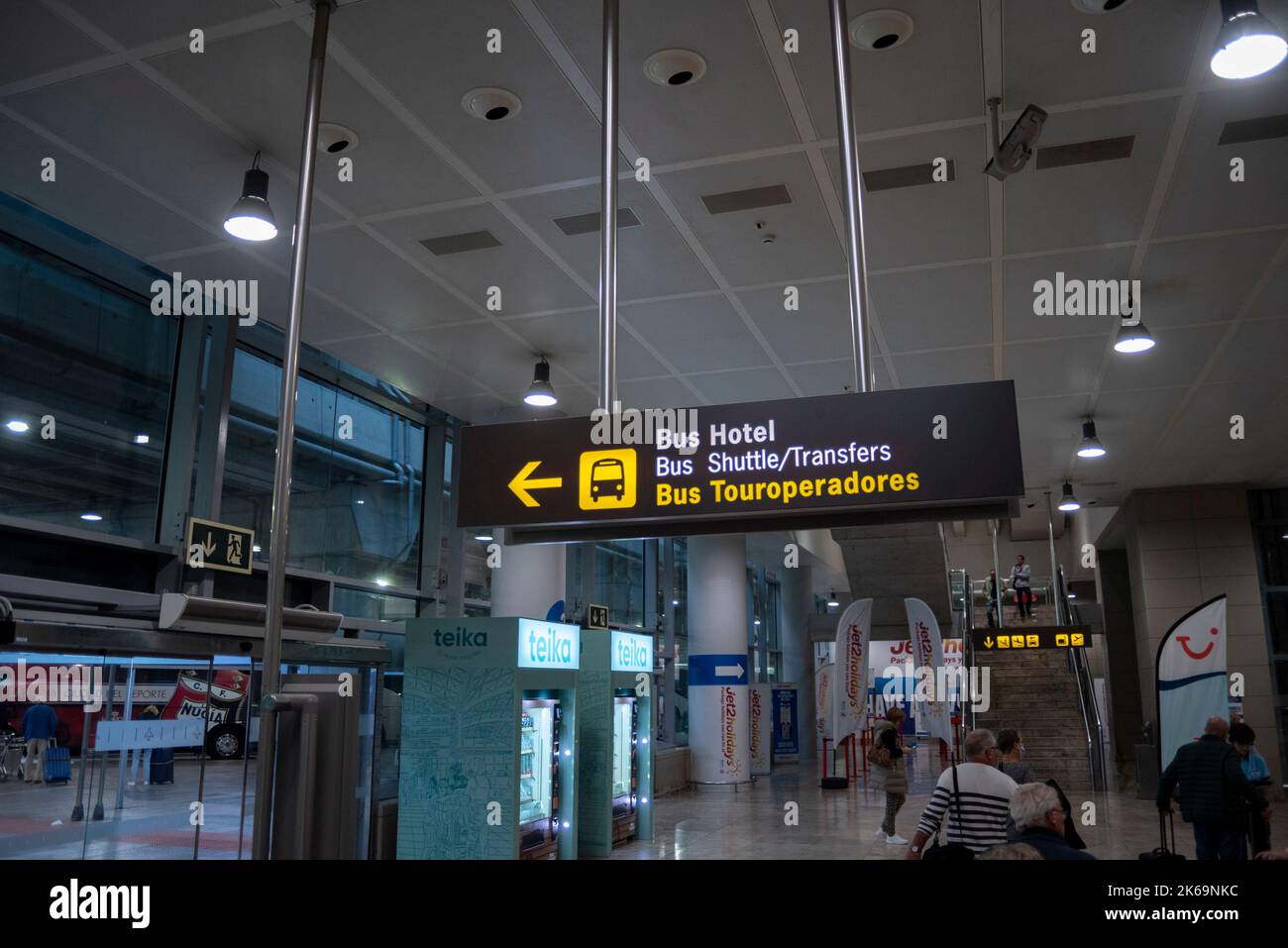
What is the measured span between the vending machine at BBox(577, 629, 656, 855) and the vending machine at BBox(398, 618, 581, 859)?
1.37 meters

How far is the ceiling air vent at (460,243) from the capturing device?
6.14 m

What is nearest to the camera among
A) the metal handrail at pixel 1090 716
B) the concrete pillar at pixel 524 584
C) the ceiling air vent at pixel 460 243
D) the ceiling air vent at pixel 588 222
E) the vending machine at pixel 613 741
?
the ceiling air vent at pixel 588 222

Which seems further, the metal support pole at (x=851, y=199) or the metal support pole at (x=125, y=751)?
the metal support pole at (x=125, y=751)

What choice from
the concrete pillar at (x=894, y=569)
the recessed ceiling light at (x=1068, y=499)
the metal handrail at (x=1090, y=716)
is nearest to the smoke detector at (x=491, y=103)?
the recessed ceiling light at (x=1068, y=499)

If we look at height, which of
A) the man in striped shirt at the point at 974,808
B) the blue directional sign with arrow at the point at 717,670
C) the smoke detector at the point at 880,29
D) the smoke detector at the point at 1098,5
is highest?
the smoke detector at the point at 880,29

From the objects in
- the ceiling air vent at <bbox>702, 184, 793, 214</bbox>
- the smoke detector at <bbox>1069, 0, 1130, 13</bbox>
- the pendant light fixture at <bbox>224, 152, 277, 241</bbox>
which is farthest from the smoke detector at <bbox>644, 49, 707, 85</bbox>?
the pendant light fixture at <bbox>224, 152, 277, 241</bbox>

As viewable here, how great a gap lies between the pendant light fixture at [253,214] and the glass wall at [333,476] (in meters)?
3.21

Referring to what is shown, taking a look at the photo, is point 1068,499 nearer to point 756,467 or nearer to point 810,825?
point 810,825

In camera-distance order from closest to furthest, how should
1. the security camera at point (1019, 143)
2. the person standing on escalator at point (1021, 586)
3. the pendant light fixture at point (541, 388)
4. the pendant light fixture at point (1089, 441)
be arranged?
the security camera at point (1019, 143) < the pendant light fixture at point (541, 388) < the pendant light fixture at point (1089, 441) < the person standing on escalator at point (1021, 586)

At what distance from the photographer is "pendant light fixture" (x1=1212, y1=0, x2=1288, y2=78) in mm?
3295

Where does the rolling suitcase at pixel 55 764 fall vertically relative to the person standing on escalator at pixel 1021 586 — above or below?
below

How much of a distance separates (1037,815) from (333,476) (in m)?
7.34

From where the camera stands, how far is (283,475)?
3.37m

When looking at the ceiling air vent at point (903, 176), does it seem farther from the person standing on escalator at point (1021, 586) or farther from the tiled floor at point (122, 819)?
the person standing on escalator at point (1021, 586)
